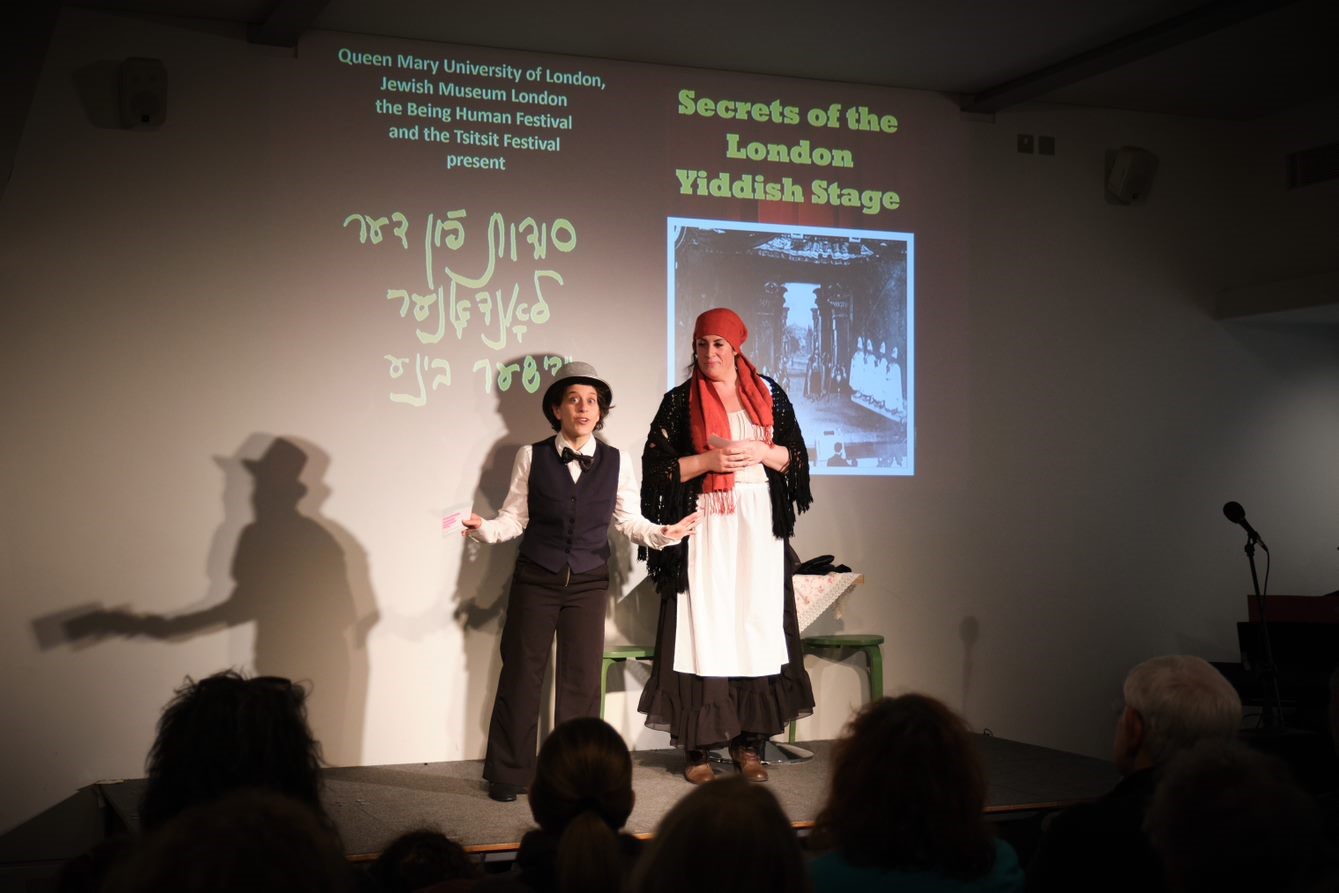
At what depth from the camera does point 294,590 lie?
4.71 metres

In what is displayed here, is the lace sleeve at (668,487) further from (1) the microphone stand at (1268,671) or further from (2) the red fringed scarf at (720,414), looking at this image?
(1) the microphone stand at (1268,671)

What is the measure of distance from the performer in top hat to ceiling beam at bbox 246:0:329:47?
157 cm

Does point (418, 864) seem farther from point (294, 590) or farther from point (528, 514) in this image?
point (294, 590)

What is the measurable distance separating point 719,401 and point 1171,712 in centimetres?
241

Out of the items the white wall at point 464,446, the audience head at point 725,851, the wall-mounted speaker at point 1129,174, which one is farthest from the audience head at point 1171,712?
the wall-mounted speaker at point 1129,174

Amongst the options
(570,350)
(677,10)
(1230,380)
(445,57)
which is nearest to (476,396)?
(570,350)

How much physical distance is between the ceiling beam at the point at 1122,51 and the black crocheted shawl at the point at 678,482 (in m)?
1.98

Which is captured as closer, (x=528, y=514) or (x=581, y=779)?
(x=581, y=779)

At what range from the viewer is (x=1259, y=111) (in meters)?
6.10

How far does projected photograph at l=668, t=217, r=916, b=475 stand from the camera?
17.3 ft

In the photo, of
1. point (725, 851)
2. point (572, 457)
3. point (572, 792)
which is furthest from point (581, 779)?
point (572, 457)

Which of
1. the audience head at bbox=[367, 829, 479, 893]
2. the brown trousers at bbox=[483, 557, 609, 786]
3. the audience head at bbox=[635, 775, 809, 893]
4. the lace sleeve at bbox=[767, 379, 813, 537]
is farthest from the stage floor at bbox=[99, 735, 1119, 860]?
the audience head at bbox=[635, 775, 809, 893]

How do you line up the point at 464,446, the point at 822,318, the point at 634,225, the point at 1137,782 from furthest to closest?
the point at 822,318, the point at 634,225, the point at 464,446, the point at 1137,782

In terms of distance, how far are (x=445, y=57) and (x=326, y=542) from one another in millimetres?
1954
